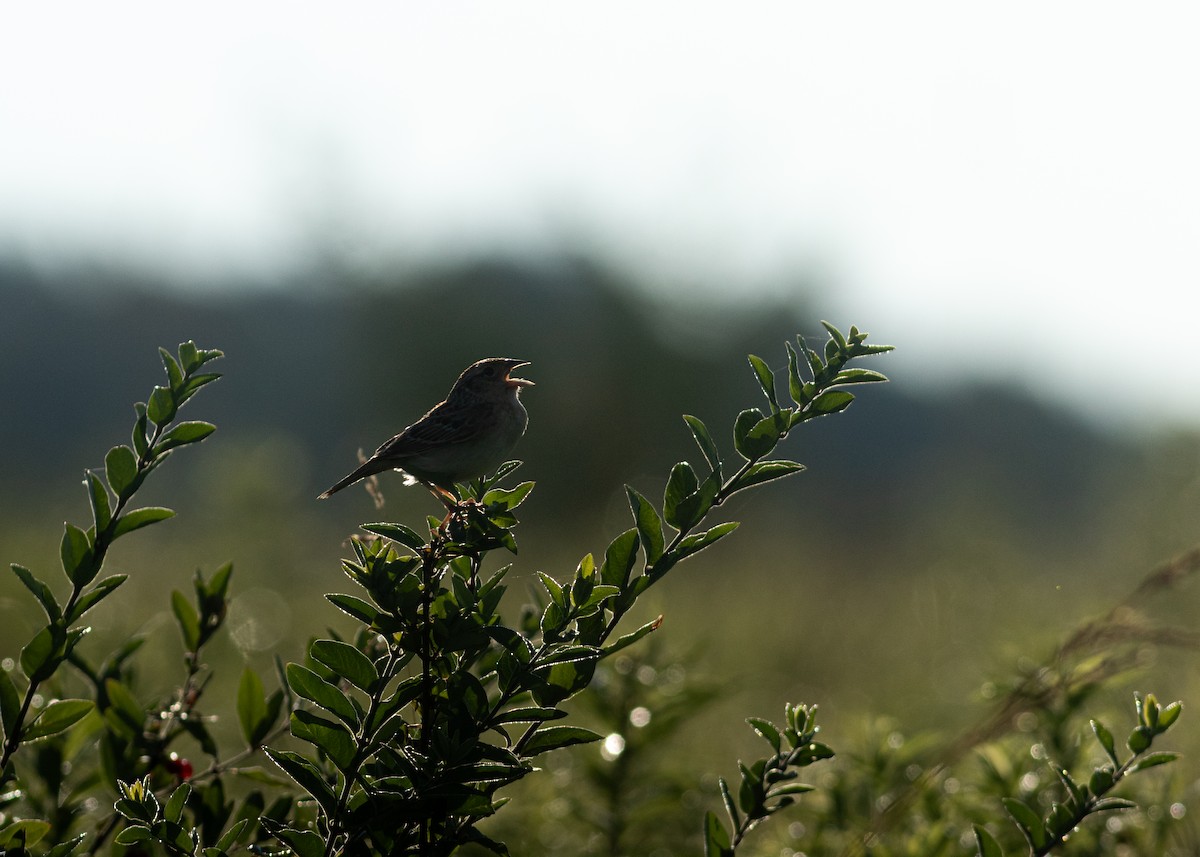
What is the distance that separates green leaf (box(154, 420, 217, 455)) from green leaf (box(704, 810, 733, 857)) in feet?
3.33

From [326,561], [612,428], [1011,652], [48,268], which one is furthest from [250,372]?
[1011,652]

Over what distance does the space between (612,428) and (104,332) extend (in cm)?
3695

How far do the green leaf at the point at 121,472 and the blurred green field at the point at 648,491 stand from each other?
55cm

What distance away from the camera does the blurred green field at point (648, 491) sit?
744 centimetres

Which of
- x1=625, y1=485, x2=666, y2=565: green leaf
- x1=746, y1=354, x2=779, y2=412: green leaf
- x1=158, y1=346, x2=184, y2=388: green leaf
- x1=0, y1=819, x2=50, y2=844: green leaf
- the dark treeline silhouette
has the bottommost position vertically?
the dark treeline silhouette

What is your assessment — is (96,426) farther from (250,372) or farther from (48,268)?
(48,268)

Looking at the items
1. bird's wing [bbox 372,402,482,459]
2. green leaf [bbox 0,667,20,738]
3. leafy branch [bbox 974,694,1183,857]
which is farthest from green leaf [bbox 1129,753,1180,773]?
bird's wing [bbox 372,402,482,459]

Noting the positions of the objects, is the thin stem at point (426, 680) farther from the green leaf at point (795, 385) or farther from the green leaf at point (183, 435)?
the green leaf at point (795, 385)

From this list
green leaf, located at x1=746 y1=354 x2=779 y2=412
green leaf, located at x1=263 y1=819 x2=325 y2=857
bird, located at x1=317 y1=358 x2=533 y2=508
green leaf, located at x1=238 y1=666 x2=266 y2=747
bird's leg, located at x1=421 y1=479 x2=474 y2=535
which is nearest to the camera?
green leaf, located at x1=263 y1=819 x2=325 y2=857

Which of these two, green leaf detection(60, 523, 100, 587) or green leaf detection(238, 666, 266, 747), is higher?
green leaf detection(60, 523, 100, 587)

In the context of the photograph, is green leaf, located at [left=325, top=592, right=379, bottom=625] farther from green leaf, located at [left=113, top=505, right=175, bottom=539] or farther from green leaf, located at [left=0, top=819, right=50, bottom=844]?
green leaf, located at [left=0, top=819, right=50, bottom=844]

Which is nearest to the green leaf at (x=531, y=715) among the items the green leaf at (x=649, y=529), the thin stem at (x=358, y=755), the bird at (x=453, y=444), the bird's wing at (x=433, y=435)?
the thin stem at (x=358, y=755)

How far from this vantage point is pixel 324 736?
1624 millimetres

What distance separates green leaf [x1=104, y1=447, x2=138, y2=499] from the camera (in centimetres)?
173
